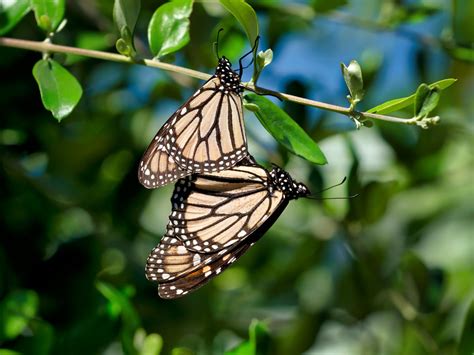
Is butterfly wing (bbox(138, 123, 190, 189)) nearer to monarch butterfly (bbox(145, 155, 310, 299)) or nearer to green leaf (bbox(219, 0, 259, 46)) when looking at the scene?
monarch butterfly (bbox(145, 155, 310, 299))

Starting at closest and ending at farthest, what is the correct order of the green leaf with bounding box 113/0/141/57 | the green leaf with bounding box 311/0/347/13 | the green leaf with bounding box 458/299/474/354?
the green leaf with bounding box 113/0/141/57
the green leaf with bounding box 458/299/474/354
the green leaf with bounding box 311/0/347/13

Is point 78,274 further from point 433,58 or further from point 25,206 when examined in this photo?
point 433,58

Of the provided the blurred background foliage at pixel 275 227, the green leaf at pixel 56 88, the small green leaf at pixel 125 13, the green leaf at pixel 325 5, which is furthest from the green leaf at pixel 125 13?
the green leaf at pixel 325 5

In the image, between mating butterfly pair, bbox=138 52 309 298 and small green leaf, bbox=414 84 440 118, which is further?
mating butterfly pair, bbox=138 52 309 298

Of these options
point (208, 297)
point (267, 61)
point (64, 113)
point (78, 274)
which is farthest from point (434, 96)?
point (208, 297)

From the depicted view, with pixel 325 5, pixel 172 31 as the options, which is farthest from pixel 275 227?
pixel 172 31

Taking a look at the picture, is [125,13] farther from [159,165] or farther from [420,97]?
[420,97]

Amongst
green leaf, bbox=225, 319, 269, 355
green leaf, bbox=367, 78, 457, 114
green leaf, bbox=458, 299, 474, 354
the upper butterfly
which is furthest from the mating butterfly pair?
green leaf, bbox=458, 299, 474, 354
